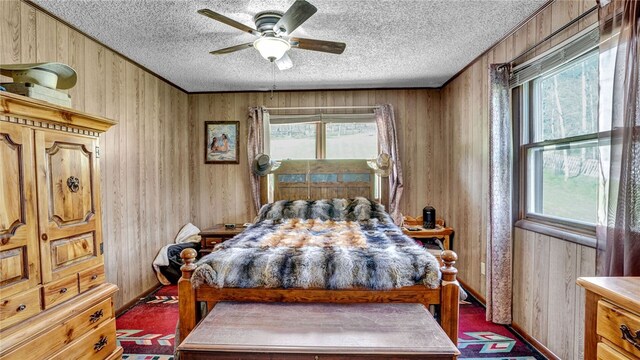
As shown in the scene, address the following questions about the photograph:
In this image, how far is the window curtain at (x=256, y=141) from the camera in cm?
432

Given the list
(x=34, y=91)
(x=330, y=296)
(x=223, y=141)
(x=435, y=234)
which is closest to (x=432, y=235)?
(x=435, y=234)

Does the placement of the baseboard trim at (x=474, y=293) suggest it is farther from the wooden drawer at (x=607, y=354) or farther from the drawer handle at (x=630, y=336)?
the drawer handle at (x=630, y=336)

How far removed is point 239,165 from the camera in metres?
4.49

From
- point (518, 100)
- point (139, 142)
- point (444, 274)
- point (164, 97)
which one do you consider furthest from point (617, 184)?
point (164, 97)

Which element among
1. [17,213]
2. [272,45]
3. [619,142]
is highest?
[272,45]

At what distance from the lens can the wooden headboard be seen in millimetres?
4254

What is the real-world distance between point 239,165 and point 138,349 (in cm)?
258

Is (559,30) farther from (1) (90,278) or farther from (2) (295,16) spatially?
(1) (90,278)

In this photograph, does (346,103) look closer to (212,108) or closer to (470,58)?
(470,58)

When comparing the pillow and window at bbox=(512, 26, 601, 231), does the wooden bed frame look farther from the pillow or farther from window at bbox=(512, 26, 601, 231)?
the pillow

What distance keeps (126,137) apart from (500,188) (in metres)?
3.58

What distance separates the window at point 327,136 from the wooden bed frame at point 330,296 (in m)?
2.52

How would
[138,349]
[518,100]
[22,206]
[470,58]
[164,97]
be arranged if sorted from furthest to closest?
[164,97]
[470,58]
[518,100]
[138,349]
[22,206]

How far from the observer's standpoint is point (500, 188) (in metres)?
2.60
